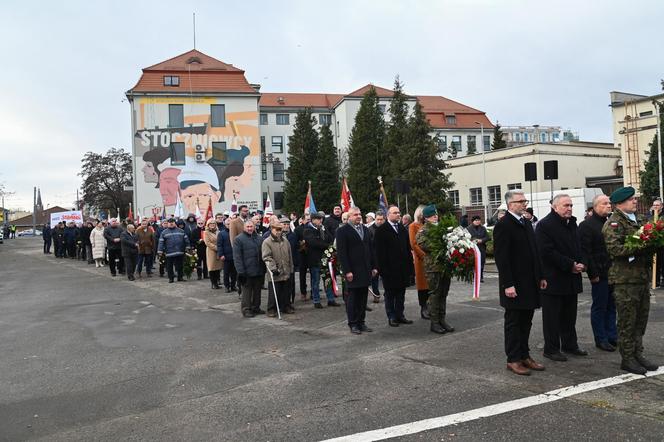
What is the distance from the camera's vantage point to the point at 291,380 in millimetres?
6594

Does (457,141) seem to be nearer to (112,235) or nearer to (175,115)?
(175,115)

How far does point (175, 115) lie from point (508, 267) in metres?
51.8

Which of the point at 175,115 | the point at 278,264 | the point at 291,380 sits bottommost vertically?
the point at 291,380

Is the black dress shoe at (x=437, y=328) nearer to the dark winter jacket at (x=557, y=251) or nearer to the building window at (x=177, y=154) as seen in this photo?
the dark winter jacket at (x=557, y=251)

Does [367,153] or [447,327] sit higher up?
[367,153]

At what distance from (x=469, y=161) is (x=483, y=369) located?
163ft

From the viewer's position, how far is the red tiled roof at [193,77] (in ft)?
179

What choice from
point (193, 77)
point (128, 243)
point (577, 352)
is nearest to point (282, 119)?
point (193, 77)

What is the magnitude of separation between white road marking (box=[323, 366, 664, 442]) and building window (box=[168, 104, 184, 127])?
52578 millimetres

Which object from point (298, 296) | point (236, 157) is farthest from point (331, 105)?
point (298, 296)

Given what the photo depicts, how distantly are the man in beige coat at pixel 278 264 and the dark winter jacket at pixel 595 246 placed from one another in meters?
5.46

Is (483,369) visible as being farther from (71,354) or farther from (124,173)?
(124,173)

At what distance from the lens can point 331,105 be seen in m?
79.4

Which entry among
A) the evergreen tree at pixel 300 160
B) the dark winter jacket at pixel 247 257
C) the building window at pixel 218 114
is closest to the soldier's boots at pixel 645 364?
the dark winter jacket at pixel 247 257
